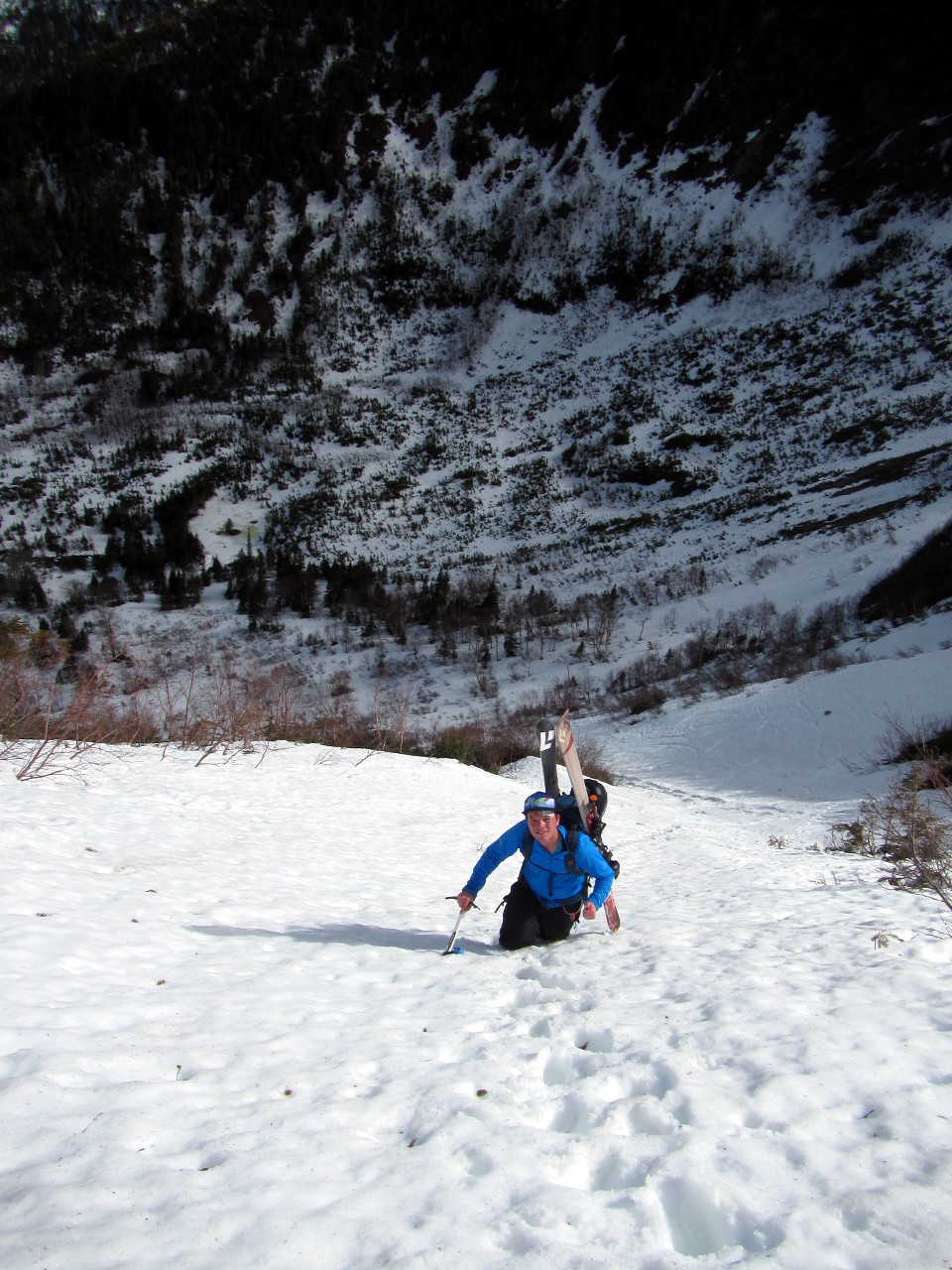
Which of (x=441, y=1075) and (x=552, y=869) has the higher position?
(x=552, y=869)

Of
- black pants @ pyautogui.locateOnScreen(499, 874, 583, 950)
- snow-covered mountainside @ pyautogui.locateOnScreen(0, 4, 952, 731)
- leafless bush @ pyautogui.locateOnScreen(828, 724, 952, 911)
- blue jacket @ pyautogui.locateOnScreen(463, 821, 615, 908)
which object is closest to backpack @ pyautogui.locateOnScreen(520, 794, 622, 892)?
blue jacket @ pyautogui.locateOnScreen(463, 821, 615, 908)

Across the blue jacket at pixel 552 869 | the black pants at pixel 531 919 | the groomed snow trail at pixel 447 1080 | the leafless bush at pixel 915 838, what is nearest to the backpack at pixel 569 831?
the blue jacket at pixel 552 869

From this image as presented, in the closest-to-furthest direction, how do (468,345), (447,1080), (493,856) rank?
1. (447,1080)
2. (493,856)
3. (468,345)

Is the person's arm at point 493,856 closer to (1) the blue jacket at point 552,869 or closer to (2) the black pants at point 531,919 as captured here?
(1) the blue jacket at point 552,869

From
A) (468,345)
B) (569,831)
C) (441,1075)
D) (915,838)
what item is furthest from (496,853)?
(468,345)

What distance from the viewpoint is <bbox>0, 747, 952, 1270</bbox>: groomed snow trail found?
1.58 meters

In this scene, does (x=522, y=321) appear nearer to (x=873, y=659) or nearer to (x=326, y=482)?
(x=326, y=482)

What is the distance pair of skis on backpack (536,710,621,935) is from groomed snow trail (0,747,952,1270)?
472 mm

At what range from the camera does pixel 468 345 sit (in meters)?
69.6

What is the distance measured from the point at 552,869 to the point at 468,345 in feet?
241

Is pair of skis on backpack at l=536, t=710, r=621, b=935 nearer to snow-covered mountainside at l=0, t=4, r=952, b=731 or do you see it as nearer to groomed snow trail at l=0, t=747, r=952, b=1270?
groomed snow trail at l=0, t=747, r=952, b=1270

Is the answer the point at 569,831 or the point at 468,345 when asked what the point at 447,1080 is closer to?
the point at 569,831

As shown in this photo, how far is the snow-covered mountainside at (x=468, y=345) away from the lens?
115 ft

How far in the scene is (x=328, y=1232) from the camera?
158 centimetres
